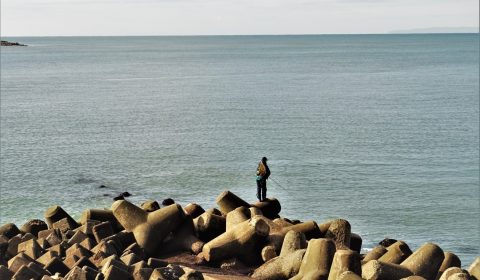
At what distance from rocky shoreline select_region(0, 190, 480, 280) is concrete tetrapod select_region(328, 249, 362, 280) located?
0.06 feet

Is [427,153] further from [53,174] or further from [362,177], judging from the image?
[53,174]

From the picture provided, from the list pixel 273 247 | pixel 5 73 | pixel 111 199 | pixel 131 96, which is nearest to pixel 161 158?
pixel 111 199

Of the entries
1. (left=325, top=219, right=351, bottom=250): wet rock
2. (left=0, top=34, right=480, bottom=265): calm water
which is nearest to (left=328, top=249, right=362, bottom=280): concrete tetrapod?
(left=325, top=219, right=351, bottom=250): wet rock

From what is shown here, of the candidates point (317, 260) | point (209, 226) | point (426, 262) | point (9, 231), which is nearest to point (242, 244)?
point (209, 226)

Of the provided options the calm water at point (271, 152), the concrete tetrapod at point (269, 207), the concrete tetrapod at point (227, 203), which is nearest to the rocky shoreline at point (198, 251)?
the concrete tetrapod at point (227, 203)

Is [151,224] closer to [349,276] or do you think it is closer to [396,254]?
[396,254]

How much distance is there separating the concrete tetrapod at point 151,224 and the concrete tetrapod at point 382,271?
206 inches

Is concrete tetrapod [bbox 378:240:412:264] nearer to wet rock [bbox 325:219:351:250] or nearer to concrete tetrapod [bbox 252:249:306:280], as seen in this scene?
wet rock [bbox 325:219:351:250]

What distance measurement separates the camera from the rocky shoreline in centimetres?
1461

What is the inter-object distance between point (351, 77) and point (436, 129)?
6414cm

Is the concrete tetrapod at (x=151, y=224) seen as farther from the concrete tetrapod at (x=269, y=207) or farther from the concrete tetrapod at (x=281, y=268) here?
the concrete tetrapod at (x=269, y=207)

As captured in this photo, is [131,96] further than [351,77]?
No

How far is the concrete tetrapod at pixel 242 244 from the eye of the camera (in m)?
17.2

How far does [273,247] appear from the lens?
17.2 m
